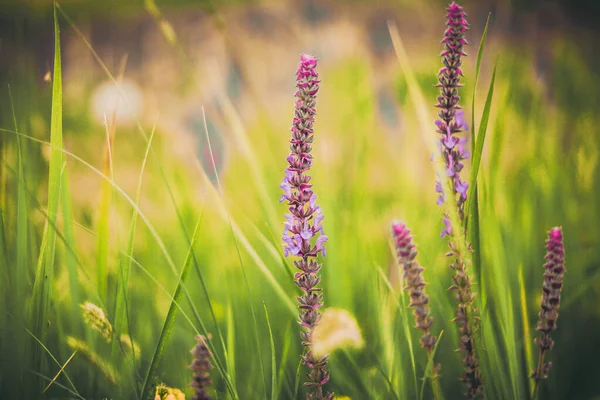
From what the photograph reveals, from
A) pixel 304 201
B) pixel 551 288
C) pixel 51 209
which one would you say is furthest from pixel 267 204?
pixel 551 288

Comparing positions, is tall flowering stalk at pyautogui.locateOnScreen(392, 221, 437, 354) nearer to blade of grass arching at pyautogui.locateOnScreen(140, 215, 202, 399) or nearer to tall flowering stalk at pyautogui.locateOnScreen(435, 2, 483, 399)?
tall flowering stalk at pyautogui.locateOnScreen(435, 2, 483, 399)

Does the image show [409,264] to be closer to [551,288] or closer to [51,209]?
[551,288]

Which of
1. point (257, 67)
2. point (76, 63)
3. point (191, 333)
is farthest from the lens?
point (257, 67)

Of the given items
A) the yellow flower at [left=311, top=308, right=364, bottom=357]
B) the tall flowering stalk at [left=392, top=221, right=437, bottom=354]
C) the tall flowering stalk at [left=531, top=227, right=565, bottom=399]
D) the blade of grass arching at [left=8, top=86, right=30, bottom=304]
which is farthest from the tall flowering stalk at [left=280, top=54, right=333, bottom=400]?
the blade of grass arching at [left=8, top=86, right=30, bottom=304]

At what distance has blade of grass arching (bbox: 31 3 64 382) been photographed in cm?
86

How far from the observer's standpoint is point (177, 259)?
1.65m

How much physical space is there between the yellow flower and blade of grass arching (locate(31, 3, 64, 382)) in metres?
0.52

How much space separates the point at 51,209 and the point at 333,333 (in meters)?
0.58

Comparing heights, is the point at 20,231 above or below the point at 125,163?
below

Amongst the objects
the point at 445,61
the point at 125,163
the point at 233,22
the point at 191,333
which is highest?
the point at 233,22

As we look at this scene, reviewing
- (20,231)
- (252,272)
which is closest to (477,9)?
(252,272)

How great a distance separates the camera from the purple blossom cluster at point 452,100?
81 centimetres

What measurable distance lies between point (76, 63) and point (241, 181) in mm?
1280

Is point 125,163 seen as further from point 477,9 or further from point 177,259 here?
point 477,9
